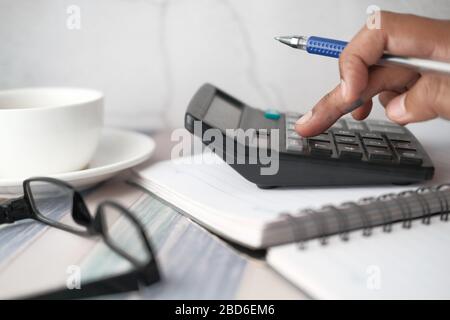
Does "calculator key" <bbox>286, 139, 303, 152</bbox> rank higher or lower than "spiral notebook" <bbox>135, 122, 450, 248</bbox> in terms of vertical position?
higher

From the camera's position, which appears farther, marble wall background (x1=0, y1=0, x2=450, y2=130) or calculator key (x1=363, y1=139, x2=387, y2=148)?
marble wall background (x1=0, y1=0, x2=450, y2=130)

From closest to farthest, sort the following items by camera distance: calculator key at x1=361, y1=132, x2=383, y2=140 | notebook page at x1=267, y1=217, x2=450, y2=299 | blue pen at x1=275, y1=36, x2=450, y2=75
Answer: notebook page at x1=267, y1=217, x2=450, y2=299
blue pen at x1=275, y1=36, x2=450, y2=75
calculator key at x1=361, y1=132, x2=383, y2=140

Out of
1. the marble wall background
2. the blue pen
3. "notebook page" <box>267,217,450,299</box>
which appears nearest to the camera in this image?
"notebook page" <box>267,217,450,299</box>

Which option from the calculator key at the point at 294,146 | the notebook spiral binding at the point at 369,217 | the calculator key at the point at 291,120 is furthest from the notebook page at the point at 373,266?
the calculator key at the point at 291,120

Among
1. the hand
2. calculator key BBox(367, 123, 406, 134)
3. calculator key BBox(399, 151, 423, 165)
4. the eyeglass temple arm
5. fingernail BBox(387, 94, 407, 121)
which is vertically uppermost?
the hand

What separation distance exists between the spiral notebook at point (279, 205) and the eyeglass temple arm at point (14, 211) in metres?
0.13

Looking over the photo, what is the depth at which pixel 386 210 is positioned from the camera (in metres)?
0.40

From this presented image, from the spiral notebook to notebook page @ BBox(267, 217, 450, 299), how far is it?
0.04 feet

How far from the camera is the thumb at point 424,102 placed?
0.44 metres

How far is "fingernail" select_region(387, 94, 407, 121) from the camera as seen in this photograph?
1.54ft

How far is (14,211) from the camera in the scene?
0.44 meters

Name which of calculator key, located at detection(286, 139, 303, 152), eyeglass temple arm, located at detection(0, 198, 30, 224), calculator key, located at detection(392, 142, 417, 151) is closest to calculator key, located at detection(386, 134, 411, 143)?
calculator key, located at detection(392, 142, 417, 151)

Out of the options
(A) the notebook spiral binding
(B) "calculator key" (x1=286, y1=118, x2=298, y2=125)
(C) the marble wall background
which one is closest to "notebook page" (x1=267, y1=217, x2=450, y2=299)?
(A) the notebook spiral binding

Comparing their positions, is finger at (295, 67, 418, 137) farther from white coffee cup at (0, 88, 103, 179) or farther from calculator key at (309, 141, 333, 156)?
white coffee cup at (0, 88, 103, 179)
